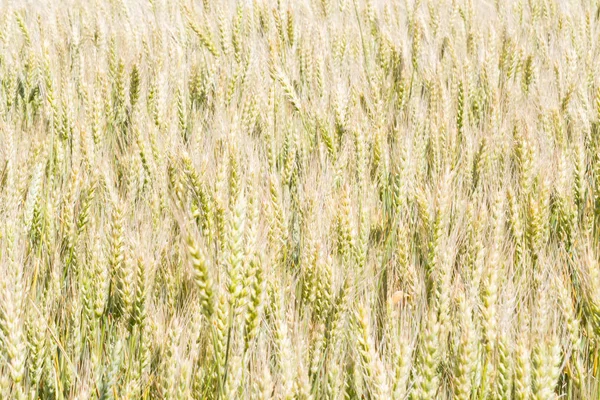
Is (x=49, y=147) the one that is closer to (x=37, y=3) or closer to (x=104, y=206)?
(x=104, y=206)

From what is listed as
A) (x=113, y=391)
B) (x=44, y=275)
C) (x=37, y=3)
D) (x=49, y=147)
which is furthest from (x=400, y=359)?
(x=37, y=3)

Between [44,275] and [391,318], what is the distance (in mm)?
867

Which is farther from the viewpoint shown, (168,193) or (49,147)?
(49,147)

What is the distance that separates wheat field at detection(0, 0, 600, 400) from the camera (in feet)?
3.66

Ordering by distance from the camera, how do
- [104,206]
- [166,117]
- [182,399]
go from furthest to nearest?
[166,117], [104,206], [182,399]

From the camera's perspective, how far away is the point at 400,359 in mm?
1042

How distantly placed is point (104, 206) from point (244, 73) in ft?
3.78

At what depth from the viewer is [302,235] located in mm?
1626

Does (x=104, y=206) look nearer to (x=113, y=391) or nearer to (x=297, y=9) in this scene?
(x=113, y=391)

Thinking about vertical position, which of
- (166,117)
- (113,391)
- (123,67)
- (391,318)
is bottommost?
(113,391)

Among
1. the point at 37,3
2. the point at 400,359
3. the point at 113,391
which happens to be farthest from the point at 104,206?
the point at 37,3

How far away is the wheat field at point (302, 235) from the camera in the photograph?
1.11 meters

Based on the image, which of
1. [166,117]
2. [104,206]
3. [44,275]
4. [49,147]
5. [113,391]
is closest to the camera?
[113,391]

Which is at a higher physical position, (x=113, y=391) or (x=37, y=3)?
(x=37, y=3)
